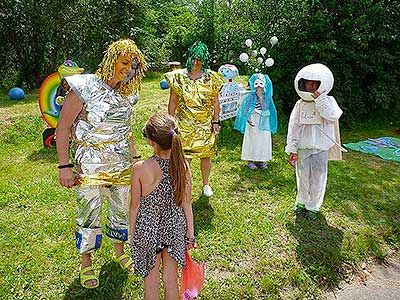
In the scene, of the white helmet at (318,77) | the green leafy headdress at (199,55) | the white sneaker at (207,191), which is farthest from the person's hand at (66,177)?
the white helmet at (318,77)

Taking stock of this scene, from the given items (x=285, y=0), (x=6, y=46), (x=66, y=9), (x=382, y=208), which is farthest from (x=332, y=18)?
(x=6, y=46)

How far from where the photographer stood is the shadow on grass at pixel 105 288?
286 centimetres

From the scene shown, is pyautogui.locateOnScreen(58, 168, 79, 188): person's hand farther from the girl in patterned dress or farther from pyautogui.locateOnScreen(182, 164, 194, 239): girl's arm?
pyautogui.locateOnScreen(182, 164, 194, 239): girl's arm

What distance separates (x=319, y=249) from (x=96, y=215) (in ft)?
6.69

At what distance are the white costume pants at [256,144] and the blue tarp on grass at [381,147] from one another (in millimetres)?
2557

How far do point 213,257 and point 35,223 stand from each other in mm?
1725

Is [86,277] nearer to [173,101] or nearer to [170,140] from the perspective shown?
[170,140]

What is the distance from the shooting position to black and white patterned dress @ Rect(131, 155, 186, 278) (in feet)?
7.91

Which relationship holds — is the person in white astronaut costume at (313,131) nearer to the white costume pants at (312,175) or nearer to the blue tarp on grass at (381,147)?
the white costume pants at (312,175)

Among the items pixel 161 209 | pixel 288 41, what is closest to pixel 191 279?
pixel 161 209

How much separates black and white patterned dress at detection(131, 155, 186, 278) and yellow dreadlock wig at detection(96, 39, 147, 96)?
0.71m

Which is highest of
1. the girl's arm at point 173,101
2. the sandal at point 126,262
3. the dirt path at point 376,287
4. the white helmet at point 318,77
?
the white helmet at point 318,77

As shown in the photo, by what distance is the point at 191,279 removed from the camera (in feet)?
8.61

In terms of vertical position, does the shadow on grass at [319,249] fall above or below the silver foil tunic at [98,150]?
below
